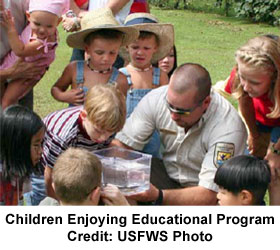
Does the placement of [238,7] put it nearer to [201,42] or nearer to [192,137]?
[201,42]

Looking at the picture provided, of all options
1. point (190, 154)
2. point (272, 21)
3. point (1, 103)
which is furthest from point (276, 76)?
point (272, 21)

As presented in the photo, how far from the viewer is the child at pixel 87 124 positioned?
3676 millimetres

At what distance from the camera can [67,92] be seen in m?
4.49

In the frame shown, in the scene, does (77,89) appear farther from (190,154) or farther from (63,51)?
(63,51)

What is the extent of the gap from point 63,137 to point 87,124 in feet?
0.57

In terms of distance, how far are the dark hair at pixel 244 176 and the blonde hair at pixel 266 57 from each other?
1.72 ft

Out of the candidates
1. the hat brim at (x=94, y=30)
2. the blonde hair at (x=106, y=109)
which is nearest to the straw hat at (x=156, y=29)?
the hat brim at (x=94, y=30)

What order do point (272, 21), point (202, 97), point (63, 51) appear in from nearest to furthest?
point (202, 97) → point (63, 51) → point (272, 21)

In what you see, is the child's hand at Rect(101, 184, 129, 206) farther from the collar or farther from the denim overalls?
the denim overalls

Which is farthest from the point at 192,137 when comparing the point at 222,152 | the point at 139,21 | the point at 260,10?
the point at 260,10

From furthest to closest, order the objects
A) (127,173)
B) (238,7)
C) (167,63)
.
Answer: (238,7) < (167,63) < (127,173)

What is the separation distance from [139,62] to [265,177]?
1.55m

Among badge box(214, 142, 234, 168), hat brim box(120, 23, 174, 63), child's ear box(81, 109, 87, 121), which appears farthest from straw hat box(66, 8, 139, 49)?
badge box(214, 142, 234, 168)

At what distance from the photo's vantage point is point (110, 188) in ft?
11.5
